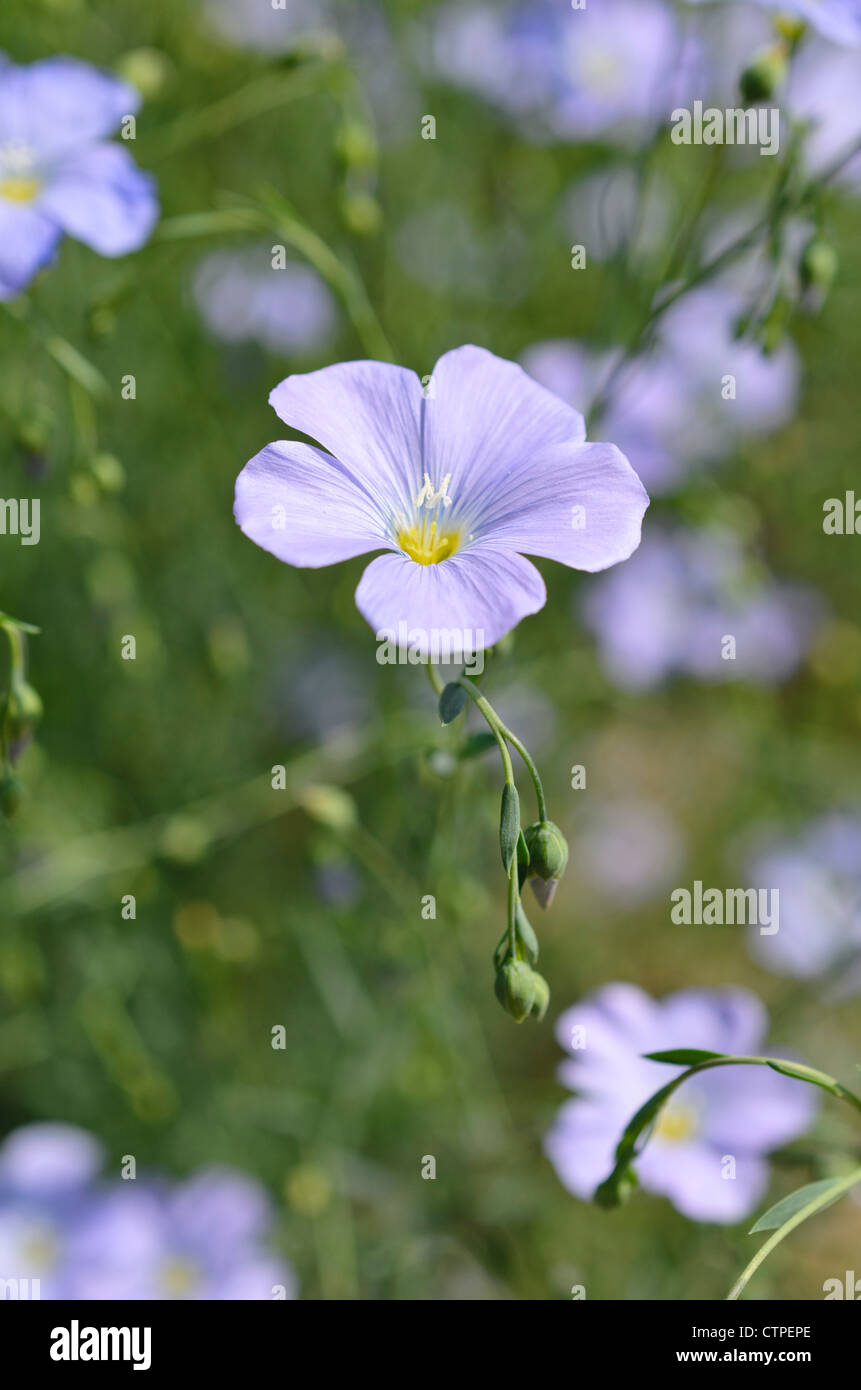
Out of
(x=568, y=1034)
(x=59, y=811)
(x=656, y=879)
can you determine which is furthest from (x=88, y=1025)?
(x=656, y=879)

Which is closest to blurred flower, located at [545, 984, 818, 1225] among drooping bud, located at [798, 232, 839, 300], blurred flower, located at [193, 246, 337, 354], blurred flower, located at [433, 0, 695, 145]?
drooping bud, located at [798, 232, 839, 300]

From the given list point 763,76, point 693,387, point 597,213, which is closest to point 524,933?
point 763,76

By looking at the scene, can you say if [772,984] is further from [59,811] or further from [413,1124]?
[59,811]

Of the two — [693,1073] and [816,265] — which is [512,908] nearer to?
[693,1073]

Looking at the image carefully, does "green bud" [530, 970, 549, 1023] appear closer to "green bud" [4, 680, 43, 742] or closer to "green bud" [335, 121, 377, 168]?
"green bud" [4, 680, 43, 742]

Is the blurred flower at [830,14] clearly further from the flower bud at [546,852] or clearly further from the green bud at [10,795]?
→ the green bud at [10,795]
